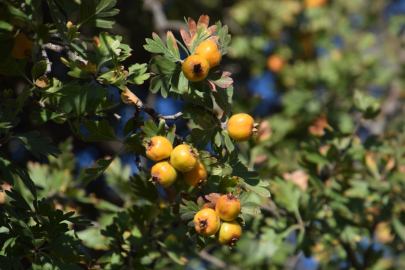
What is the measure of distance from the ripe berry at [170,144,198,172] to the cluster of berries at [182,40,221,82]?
0.79 ft

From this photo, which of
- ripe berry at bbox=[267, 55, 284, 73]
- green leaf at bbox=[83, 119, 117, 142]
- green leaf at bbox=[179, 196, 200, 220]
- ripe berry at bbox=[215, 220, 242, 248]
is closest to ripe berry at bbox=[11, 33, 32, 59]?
green leaf at bbox=[83, 119, 117, 142]

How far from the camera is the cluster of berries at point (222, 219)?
106 cm

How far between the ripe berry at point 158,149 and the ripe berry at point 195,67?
0.23 meters

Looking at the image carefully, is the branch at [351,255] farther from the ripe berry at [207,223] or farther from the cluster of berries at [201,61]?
the cluster of berries at [201,61]

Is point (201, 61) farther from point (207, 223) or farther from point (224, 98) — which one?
point (207, 223)

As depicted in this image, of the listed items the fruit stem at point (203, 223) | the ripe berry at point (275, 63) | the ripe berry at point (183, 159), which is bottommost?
the ripe berry at point (275, 63)

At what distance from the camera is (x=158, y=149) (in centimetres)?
109

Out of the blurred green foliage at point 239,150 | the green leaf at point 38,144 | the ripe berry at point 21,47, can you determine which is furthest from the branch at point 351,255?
the ripe berry at point 21,47

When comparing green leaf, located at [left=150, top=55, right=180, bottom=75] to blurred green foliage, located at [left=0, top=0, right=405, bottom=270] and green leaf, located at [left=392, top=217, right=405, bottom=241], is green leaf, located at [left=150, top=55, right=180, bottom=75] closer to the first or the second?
blurred green foliage, located at [left=0, top=0, right=405, bottom=270]

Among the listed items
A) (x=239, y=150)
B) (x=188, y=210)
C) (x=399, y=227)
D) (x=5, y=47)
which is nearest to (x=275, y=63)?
(x=239, y=150)

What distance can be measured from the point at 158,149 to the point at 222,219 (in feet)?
1.04

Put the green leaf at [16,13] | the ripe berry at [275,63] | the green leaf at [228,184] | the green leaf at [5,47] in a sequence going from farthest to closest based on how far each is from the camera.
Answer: the ripe berry at [275,63] < the green leaf at [228,184] < the green leaf at [5,47] < the green leaf at [16,13]

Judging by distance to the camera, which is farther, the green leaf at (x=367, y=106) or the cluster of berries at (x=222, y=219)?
the green leaf at (x=367, y=106)

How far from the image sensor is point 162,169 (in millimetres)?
1095
